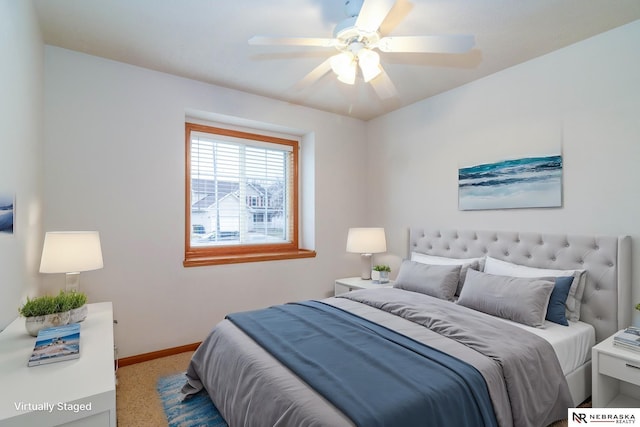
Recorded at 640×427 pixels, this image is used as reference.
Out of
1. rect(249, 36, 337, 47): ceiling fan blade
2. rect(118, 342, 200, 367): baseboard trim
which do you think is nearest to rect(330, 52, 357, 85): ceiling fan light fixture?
rect(249, 36, 337, 47): ceiling fan blade

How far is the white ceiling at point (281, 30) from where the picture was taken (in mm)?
2014

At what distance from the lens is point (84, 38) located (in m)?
2.40

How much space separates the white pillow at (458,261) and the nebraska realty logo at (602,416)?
1.14 m

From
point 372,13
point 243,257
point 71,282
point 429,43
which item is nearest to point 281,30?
point 372,13

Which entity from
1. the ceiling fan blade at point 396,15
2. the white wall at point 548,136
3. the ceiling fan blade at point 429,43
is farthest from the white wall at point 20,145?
the white wall at point 548,136

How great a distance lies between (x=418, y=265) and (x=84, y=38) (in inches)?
128

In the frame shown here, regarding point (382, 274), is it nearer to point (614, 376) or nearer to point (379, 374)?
point (614, 376)

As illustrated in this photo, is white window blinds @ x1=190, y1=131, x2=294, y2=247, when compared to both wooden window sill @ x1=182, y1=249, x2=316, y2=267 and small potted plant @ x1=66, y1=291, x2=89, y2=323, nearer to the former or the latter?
wooden window sill @ x1=182, y1=249, x2=316, y2=267

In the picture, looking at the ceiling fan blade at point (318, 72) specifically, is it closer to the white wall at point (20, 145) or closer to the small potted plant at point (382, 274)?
the white wall at point (20, 145)

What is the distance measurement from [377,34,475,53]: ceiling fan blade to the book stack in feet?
6.27

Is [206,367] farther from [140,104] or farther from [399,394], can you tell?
[140,104]

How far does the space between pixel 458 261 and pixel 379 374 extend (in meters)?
1.88

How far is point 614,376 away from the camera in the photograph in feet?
6.14

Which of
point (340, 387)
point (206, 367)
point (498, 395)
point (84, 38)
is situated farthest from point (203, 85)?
point (498, 395)
